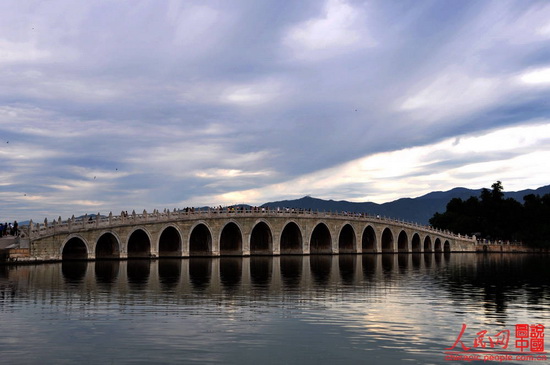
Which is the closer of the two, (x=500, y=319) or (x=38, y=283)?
(x=500, y=319)

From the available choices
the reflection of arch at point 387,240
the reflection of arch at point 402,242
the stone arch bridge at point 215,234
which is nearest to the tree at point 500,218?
the reflection of arch at point 402,242

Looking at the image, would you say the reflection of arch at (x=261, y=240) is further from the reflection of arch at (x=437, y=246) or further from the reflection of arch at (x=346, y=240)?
the reflection of arch at (x=437, y=246)

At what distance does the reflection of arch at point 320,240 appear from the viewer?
228 ft

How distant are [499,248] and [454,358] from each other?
9398 centimetres

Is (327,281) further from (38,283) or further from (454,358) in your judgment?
(454,358)

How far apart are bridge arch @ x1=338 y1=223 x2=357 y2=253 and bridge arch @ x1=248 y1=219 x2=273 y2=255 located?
588 inches

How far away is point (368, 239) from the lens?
80.3 m

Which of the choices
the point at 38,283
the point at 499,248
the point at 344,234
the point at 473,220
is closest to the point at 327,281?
the point at 38,283

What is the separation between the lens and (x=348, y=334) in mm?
13789

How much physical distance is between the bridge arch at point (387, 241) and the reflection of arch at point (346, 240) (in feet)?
25.2

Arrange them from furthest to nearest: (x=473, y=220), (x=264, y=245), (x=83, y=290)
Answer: (x=473, y=220) < (x=264, y=245) < (x=83, y=290)

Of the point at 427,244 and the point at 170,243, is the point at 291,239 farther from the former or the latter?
the point at 427,244

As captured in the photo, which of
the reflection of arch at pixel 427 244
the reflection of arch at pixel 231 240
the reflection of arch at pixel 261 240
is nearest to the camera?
the reflection of arch at pixel 231 240

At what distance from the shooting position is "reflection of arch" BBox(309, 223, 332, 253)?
228 feet
